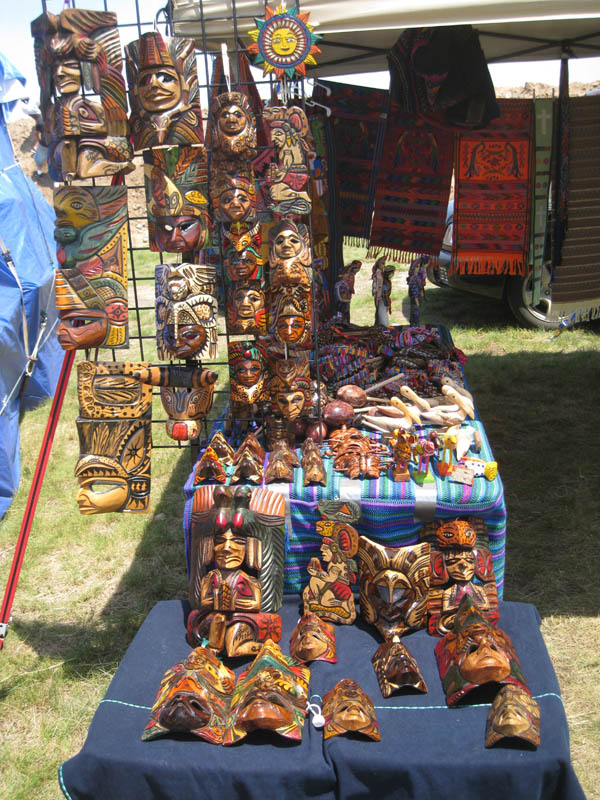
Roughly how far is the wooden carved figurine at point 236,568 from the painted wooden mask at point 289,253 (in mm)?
767

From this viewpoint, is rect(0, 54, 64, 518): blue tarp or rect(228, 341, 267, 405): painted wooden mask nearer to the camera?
rect(228, 341, 267, 405): painted wooden mask

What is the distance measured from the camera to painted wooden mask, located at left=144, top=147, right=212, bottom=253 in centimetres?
229

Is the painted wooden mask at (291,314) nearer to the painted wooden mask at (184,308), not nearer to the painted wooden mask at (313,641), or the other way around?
the painted wooden mask at (184,308)

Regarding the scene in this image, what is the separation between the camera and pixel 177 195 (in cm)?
229

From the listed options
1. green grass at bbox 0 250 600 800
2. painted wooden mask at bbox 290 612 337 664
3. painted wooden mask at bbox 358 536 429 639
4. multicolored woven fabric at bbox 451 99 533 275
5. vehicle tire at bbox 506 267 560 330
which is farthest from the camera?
vehicle tire at bbox 506 267 560 330

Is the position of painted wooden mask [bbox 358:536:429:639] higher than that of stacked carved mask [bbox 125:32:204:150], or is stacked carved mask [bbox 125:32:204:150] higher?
stacked carved mask [bbox 125:32:204:150]

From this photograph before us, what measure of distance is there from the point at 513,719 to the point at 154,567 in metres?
2.01

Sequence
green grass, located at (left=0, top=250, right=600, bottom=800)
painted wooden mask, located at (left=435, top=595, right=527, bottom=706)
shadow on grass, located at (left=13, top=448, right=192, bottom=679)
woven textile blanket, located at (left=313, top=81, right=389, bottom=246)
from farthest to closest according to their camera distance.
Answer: woven textile blanket, located at (left=313, top=81, right=389, bottom=246) < shadow on grass, located at (left=13, top=448, right=192, bottom=679) < green grass, located at (left=0, top=250, right=600, bottom=800) < painted wooden mask, located at (left=435, top=595, right=527, bottom=706)

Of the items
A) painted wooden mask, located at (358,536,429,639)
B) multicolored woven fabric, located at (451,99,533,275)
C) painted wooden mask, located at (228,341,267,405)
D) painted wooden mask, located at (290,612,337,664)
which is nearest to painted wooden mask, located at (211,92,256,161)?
painted wooden mask, located at (228,341,267,405)

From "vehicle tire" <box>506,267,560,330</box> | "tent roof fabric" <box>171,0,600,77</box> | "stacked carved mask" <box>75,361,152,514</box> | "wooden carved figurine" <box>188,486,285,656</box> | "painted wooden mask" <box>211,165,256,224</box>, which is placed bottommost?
"vehicle tire" <box>506,267,560,330</box>

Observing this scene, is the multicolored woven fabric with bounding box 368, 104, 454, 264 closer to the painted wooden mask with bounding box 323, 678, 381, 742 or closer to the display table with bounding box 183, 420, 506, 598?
the display table with bounding box 183, 420, 506, 598

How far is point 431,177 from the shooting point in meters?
4.59

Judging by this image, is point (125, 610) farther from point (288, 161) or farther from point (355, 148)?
point (355, 148)

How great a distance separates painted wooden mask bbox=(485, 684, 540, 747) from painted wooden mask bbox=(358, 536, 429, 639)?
0.43m
